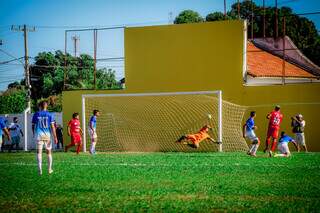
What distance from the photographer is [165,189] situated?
1011cm

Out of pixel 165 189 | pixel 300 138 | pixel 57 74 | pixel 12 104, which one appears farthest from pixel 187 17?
pixel 165 189

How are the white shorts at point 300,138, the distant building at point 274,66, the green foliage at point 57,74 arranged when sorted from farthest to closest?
the green foliage at point 57,74, the distant building at point 274,66, the white shorts at point 300,138

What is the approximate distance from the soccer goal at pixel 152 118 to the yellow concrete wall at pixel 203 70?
1.18 meters

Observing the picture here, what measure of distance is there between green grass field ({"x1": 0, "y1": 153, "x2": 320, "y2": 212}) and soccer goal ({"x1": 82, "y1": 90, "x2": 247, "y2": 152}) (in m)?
12.4

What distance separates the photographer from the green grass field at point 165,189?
8180 mm

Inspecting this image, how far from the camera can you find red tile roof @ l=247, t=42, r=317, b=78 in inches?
1284

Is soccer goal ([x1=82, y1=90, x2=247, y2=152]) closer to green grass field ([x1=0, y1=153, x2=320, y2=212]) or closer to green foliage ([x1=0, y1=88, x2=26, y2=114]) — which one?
green grass field ([x1=0, y1=153, x2=320, y2=212])

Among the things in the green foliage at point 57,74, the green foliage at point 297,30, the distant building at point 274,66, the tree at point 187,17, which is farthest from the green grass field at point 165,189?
the green foliage at point 57,74

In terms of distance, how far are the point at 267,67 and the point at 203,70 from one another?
733cm

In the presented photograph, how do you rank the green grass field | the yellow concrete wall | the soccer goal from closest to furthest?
the green grass field
the yellow concrete wall
the soccer goal

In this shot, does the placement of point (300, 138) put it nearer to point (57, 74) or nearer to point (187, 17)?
point (187, 17)

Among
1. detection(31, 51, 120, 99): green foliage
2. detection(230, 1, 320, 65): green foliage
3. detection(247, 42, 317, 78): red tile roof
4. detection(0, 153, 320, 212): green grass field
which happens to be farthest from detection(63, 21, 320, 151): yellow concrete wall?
detection(31, 51, 120, 99): green foliage

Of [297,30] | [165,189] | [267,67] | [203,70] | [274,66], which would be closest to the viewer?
[165,189]

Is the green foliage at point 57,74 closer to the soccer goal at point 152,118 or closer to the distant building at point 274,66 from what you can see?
the distant building at point 274,66
